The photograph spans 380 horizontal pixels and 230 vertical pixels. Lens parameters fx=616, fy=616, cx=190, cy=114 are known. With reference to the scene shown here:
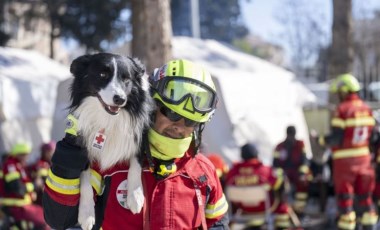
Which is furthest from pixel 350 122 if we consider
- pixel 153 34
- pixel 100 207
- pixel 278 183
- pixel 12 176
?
pixel 100 207

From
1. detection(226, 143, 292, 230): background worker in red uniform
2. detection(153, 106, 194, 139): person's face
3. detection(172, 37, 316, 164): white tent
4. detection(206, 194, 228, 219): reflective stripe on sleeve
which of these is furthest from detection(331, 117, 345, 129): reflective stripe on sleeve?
detection(153, 106, 194, 139): person's face

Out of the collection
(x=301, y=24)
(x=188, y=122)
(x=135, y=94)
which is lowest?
(x=301, y=24)

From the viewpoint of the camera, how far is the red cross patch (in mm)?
2053

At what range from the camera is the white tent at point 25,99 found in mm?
9727

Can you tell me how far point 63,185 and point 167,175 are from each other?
39cm

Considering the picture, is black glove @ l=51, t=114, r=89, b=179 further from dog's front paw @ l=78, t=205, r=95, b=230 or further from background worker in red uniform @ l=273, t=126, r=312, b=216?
background worker in red uniform @ l=273, t=126, r=312, b=216

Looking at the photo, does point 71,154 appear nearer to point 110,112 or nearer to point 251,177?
point 110,112

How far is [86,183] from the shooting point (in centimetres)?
214

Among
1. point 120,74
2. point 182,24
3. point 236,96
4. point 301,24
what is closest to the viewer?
point 120,74

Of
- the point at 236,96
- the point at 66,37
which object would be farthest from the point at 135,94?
the point at 66,37

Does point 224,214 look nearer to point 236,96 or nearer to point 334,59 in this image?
point 236,96

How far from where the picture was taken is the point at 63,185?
6.89 ft

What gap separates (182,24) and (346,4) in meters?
7.46

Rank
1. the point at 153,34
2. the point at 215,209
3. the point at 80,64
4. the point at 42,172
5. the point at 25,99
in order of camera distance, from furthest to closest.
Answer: the point at 25,99
the point at 42,172
the point at 153,34
the point at 215,209
the point at 80,64
